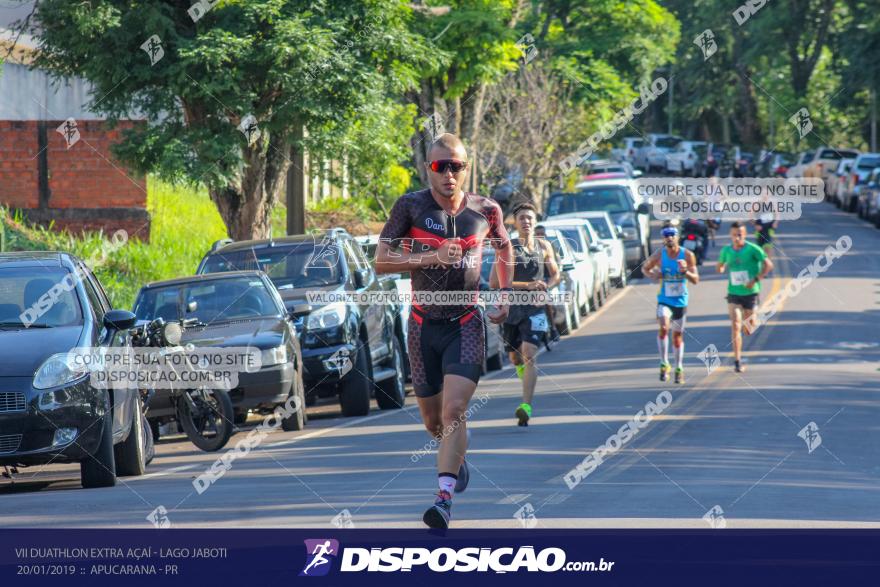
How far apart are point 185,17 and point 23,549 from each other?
14.9 m

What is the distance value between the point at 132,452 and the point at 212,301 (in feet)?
14.4

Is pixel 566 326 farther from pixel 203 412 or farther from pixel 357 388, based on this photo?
pixel 203 412

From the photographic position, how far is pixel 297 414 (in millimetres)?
16531

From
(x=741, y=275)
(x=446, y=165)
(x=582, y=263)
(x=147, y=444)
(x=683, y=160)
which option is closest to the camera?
(x=446, y=165)

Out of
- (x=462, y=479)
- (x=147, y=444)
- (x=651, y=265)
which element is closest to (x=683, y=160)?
(x=651, y=265)

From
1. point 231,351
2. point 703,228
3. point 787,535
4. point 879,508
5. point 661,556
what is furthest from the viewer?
point 703,228

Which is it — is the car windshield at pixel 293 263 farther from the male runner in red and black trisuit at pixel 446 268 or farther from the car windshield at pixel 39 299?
the male runner in red and black trisuit at pixel 446 268

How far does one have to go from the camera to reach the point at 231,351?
1580cm

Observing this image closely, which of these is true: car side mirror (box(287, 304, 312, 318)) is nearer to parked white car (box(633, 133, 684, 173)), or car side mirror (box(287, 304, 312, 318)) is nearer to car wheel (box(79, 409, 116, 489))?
car wheel (box(79, 409, 116, 489))

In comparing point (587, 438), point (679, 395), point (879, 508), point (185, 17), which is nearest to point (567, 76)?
point (185, 17)

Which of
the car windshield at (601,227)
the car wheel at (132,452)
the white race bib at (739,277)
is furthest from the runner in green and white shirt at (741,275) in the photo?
the car windshield at (601,227)

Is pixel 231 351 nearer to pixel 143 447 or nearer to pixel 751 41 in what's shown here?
pixel 143 447

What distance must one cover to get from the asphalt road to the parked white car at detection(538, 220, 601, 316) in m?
4.38

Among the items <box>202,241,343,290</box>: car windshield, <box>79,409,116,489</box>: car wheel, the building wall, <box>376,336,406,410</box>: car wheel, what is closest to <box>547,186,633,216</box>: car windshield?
Answer: the building wall
